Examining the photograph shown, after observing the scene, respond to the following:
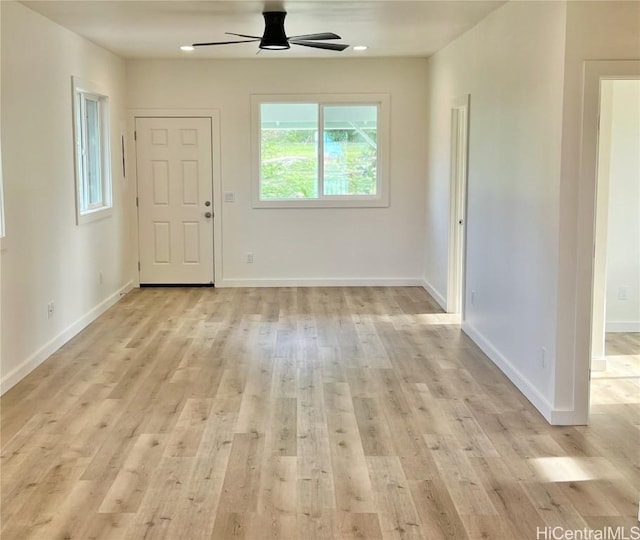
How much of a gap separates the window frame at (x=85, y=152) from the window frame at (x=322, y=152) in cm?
169

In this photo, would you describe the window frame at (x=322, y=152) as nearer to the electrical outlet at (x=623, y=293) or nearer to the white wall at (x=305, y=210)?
the white wall at (x=305, y=210)

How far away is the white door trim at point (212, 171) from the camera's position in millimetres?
7934

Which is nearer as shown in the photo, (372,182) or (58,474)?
(58,474)

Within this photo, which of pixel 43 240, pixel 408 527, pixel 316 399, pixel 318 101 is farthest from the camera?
pixel 318 101

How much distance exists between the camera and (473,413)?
4.14m

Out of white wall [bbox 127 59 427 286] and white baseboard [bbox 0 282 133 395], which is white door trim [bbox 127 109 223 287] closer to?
white wall [bbox 127 59 427 286]

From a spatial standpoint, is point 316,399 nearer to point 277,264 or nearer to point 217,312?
point 217,312

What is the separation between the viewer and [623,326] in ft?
19.7

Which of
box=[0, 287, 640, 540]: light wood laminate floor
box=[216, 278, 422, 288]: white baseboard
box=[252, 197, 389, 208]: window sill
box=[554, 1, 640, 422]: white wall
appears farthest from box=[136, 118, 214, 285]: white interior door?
box=[554, 1, 640, 422]: white wall

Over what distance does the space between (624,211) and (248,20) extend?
11.4ft

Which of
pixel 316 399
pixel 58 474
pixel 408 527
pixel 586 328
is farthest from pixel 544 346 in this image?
pixel 58 474

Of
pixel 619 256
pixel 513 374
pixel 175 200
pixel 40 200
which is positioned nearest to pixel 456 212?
pixel 619 256

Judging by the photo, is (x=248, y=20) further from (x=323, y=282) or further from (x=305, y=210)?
(x=323, y=282)

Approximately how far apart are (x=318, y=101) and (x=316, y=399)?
456 cm
